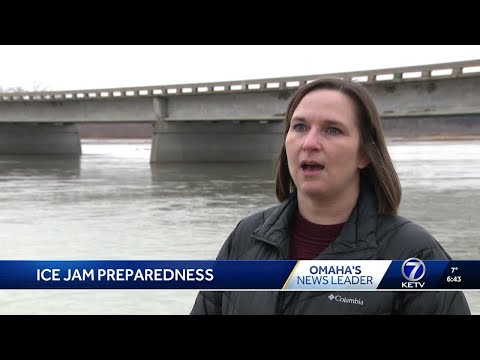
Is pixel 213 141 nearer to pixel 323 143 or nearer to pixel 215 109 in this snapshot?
pixel 215 109

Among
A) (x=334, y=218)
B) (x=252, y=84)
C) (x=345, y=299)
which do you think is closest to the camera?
(x=345, y=299)

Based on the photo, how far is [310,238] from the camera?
280 cm

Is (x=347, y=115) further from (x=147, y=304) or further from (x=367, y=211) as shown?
(x=147, y=304)

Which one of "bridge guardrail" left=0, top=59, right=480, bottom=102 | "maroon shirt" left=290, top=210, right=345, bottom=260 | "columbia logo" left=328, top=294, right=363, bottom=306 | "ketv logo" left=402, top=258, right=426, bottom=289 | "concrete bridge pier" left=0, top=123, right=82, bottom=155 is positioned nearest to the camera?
"columbia logo" left=328, top=294, right=363, bottom=306

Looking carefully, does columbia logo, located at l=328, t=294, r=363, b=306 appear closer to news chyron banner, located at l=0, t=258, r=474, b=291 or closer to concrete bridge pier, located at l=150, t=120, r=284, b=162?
news chyron banner, located at l=0, t=258, r=474, b=291

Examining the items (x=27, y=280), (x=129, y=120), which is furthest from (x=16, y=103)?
(x=27, y=280)

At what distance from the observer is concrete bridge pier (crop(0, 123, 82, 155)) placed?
5322 centimetres

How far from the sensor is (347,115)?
275cm

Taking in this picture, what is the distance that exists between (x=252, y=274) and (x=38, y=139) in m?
53.6

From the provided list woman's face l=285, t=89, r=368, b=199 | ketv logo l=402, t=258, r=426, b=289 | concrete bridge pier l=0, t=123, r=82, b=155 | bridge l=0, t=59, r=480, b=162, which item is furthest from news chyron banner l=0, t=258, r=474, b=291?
concrete bridge pier l=0, t=123, r=82, b=155

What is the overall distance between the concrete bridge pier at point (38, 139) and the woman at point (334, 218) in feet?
172

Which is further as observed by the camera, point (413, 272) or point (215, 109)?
point (215, 109)

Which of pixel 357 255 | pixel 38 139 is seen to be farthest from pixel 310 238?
pixel 38 139

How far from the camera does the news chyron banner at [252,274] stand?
2660 mm
